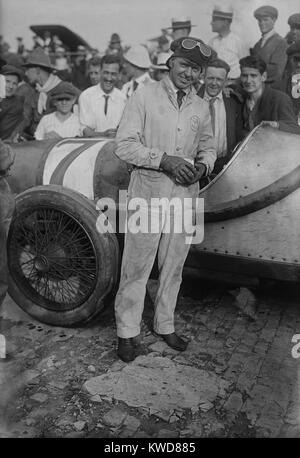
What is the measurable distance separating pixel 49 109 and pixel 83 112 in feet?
2.54

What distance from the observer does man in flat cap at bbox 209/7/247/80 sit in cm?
584

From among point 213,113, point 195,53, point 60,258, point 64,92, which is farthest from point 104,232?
point 64,92

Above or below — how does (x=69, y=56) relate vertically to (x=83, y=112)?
above

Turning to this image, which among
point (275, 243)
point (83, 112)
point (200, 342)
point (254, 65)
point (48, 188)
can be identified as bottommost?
point (200, 342)

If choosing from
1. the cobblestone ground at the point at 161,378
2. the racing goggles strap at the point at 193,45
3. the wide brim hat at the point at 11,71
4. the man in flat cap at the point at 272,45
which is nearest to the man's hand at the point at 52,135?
the wide brim hat at the point at 11,71

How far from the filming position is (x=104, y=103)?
18.0 feet

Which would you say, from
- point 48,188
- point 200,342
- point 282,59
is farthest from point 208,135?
point 282,59

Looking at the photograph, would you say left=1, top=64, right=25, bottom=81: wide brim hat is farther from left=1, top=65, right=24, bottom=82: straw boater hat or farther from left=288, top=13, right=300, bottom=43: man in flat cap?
left=288, top=13, right=300, bottom=43: man in flat cap

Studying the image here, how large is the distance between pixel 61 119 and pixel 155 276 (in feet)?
7.26

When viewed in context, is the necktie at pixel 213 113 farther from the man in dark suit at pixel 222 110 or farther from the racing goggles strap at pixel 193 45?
the racing goggles strap at pixel 193 45

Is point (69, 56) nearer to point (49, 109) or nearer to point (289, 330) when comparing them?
point (49, 109)

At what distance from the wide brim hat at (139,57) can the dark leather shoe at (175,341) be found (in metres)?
4.65

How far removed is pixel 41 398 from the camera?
276 centimetres

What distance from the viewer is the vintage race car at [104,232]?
312cm
